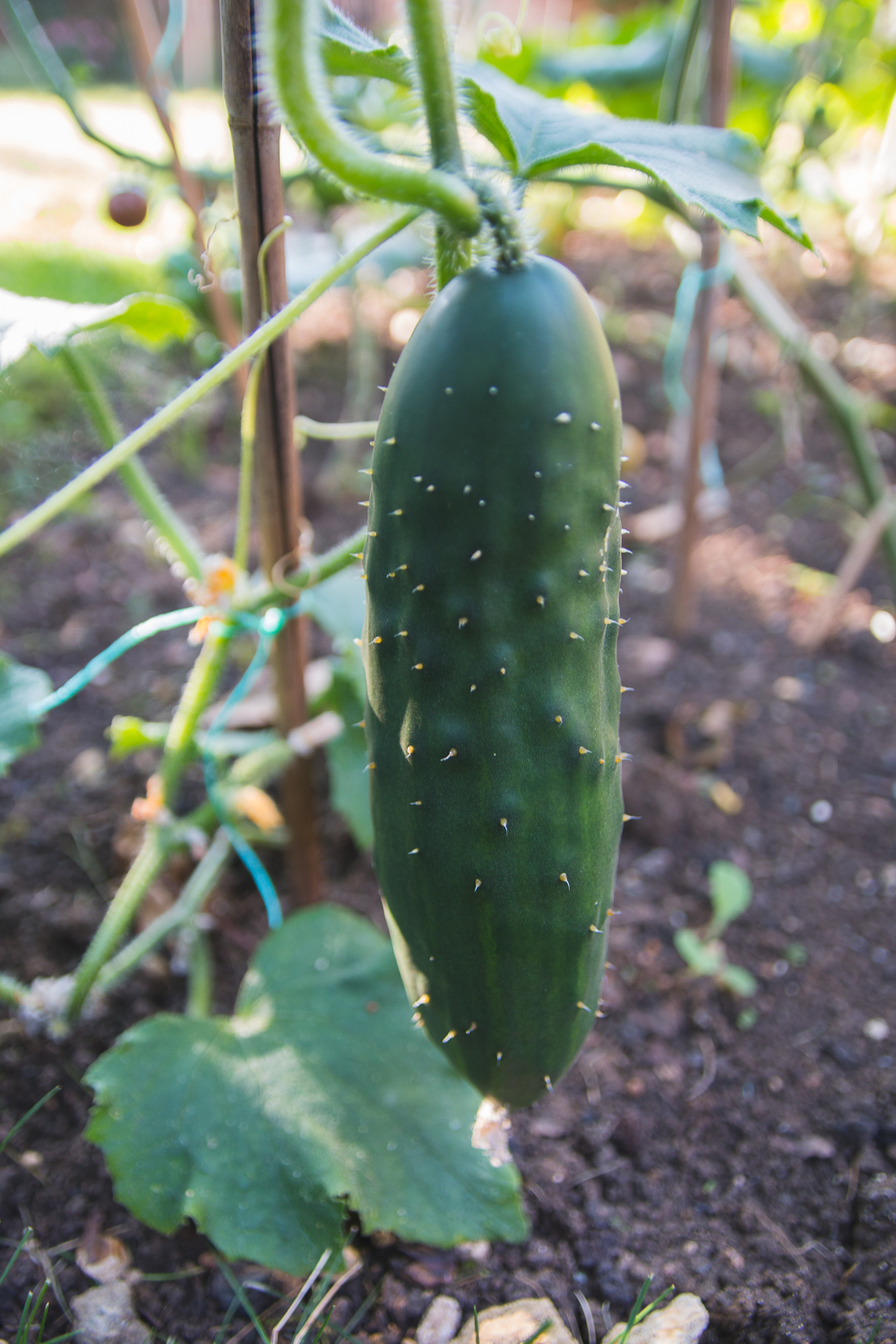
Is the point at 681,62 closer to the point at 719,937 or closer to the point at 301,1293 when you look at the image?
the point at 719,937

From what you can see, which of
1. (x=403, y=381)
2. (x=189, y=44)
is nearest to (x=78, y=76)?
(x=403, y=381)

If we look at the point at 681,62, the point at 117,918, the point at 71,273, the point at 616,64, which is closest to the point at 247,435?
the point at 117,918

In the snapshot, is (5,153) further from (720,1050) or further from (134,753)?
(720,1050)

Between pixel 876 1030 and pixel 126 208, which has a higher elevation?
pixel 126 208

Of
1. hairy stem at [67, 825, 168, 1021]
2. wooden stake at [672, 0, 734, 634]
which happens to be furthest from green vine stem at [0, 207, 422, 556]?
wooden stake at [672, 0, 734, 634]

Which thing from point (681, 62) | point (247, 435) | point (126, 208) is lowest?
point (247, 435)

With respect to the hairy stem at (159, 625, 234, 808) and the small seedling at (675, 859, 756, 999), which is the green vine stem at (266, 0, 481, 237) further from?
the small seedling at (675, 859, 756, 999)
